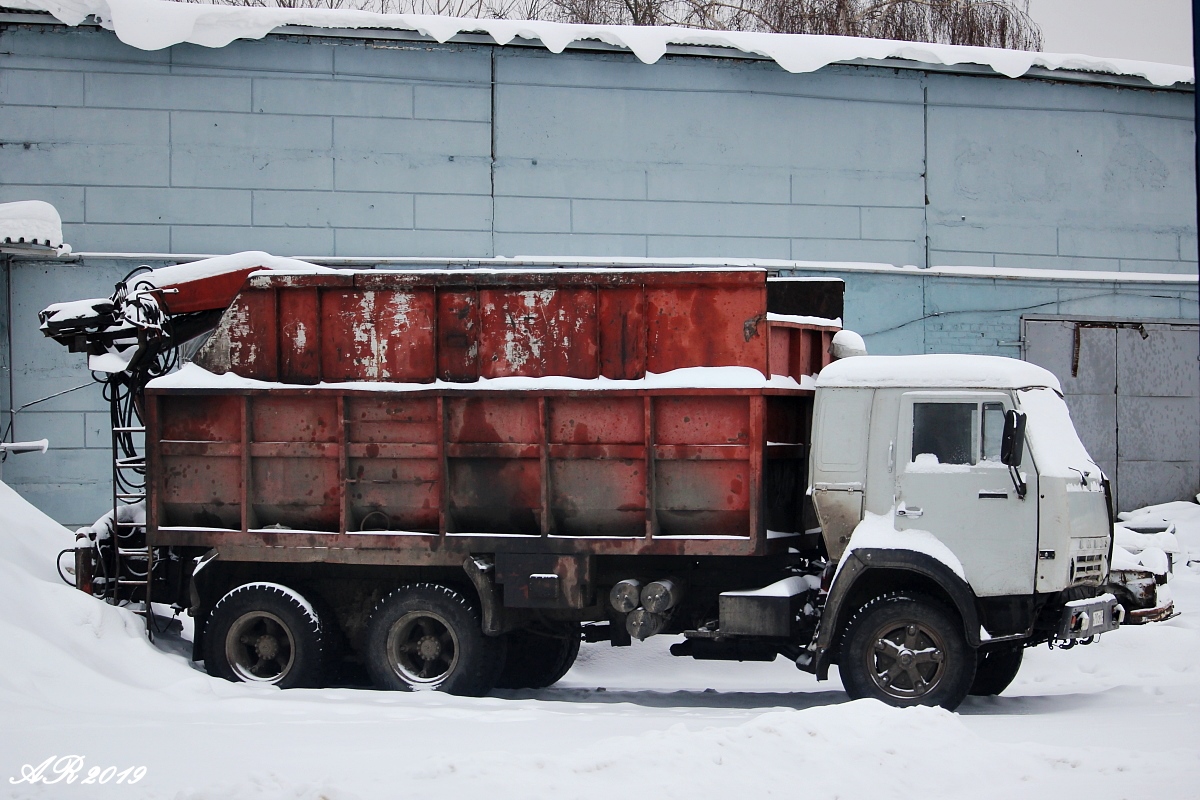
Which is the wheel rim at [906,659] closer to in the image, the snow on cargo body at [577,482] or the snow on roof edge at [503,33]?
the snow on cargo body at [577,482]

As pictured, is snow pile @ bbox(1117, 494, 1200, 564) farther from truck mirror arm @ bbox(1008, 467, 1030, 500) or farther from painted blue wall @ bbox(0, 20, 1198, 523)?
truck mirror arm @ bbox(1008, 467, 1030, 500)

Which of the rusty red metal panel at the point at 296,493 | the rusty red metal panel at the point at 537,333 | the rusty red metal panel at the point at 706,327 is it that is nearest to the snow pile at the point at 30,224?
the rusty red metal panel at the point at 296,493

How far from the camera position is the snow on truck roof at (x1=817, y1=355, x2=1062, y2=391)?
8.40m

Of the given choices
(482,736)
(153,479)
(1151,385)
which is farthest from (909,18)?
(482,736)

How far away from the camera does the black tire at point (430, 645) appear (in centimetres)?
912

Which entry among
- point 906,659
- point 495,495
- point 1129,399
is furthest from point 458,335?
point 1129,399

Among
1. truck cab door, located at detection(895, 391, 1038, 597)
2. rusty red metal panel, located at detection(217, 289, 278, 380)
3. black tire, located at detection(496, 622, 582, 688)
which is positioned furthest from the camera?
black tire, located at detection(496, 622, 582, 688)

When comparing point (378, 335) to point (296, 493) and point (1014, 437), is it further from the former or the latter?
point (1014, 437)

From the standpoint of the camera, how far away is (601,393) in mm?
8766

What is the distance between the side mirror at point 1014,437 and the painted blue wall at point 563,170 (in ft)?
24.3

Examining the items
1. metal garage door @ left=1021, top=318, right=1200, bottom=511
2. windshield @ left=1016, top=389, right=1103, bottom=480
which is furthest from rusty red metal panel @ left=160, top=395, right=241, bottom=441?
metal garage door @ left=1021, top=318, right=1200, bottom=511

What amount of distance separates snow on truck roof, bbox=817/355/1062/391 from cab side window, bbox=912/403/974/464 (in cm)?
15

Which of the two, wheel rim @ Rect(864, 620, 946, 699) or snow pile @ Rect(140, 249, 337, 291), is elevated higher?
snow pile @ Rect(140, 249, 337, 291)

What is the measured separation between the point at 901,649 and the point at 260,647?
15.4 feet
